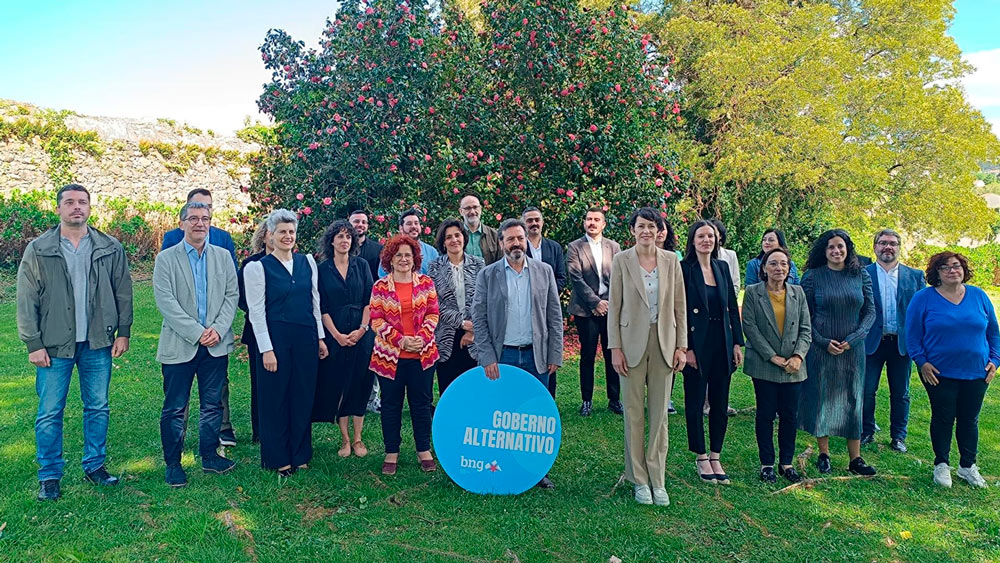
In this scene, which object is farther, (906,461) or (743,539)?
(906,461)

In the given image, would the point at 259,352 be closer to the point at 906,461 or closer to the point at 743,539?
the point at 743,539

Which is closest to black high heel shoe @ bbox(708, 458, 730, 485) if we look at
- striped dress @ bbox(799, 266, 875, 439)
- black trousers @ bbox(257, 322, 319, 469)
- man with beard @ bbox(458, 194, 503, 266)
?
striped dress @ bbox(799, 266, 875, 439)

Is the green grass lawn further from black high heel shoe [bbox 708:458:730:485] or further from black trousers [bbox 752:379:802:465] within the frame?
black trousers [bbox 752:379:802:465]

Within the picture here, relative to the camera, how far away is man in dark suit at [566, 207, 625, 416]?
6172 millimetres

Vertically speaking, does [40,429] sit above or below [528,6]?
below

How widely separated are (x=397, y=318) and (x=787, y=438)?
290 centimetres

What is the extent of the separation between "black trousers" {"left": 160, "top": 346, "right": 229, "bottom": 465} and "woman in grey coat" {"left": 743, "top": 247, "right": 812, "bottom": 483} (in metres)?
3.77

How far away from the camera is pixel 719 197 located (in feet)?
47.7

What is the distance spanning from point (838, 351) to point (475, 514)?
2856 millimetres

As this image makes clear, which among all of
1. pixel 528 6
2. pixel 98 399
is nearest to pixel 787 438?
pixel 98 399

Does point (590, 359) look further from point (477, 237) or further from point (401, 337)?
point (401, 337)

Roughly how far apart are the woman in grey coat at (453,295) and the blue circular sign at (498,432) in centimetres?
63

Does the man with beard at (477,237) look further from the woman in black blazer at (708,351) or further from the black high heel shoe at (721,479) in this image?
the black high heel shoe at (721,479)

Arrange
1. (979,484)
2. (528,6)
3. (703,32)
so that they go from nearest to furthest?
(979,484) < (528,6) < (703,32)
